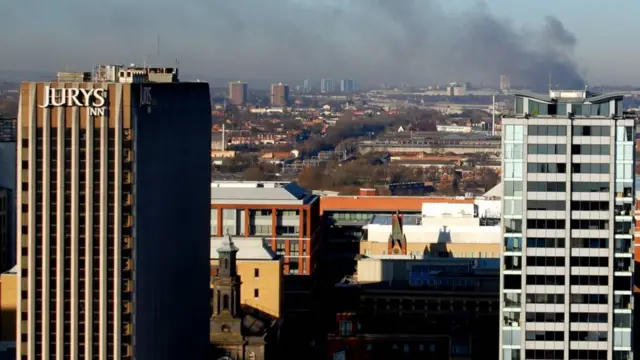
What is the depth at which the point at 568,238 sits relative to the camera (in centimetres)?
5478

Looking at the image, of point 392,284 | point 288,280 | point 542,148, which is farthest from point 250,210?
point 542,148

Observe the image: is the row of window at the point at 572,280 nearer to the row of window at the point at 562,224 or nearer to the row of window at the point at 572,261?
the row of window at the point at 572,261

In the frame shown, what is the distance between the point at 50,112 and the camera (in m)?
56.6

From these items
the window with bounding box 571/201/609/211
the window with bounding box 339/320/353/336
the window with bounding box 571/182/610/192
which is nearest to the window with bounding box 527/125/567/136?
the window with bounding box 571/182/610/192

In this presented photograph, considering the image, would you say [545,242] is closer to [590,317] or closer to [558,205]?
[558,205]

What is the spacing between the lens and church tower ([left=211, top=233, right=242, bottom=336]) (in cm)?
7525

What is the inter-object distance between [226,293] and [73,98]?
20522mm

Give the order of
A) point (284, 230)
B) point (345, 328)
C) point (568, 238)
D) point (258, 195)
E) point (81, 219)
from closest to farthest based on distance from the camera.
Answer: point (568, 238) → point (81, 219) → point (345, 328) → point (284, 230) → point (258, 195)

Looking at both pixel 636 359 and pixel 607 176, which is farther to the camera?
pixel 636 359

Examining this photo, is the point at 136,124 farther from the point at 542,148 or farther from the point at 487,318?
the point at 487,318

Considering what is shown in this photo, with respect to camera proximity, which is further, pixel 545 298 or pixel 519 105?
pixel 519 105

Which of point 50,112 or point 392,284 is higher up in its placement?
point 50,112

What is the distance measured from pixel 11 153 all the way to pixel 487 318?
785 inches

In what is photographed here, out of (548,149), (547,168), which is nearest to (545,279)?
(547,168)
